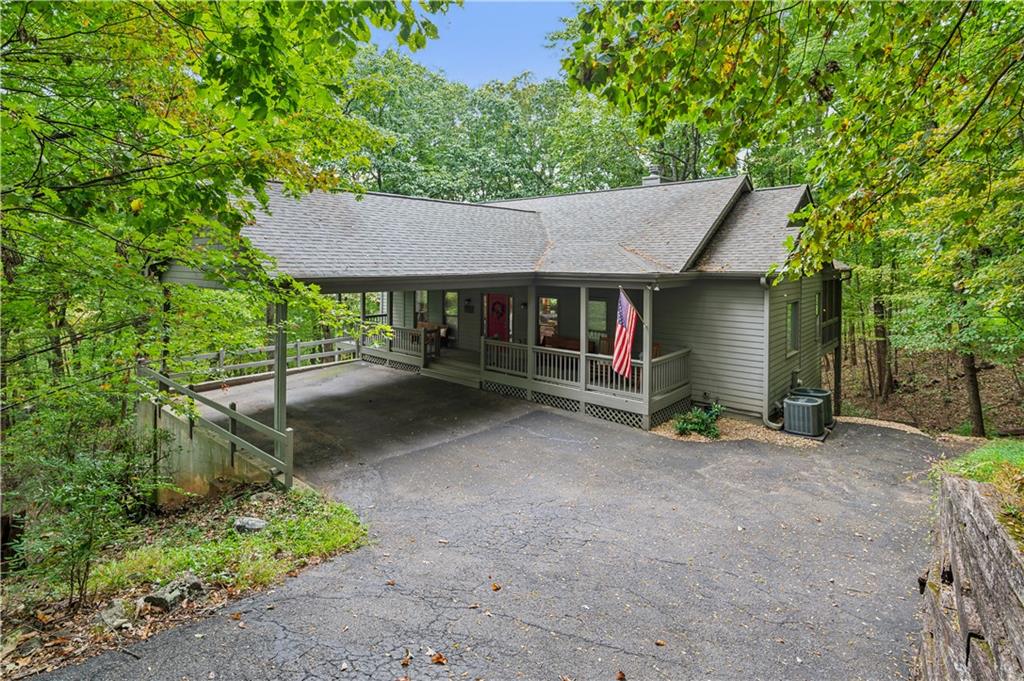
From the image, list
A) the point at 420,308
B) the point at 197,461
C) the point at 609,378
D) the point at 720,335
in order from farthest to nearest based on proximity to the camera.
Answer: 1. the point at 420,308
2. the point at 720,335
3. the point at 609,378
4. the point at 197,461

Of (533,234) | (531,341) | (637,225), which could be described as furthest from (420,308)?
(637,225)

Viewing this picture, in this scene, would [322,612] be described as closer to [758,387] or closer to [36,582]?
[36,582]

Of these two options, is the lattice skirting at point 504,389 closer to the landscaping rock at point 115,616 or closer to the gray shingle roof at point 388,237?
the gray shingle roof at point 388,237

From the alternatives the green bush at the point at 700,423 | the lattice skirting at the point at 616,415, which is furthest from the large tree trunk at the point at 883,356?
the lattice skirting at the point at 616,415

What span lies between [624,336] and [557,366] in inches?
96.6

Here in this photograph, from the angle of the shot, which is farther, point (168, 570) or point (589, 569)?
point (589, 569)

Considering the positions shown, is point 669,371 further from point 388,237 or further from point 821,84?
point 821,84

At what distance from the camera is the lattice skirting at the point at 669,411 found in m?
11.0

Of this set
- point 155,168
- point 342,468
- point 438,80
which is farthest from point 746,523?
point 438,80

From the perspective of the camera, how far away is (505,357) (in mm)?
13227

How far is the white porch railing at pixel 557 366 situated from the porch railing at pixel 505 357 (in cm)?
42

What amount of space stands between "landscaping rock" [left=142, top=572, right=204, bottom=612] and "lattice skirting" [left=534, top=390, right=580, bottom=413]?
8.31m

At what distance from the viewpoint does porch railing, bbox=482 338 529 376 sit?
12.9m

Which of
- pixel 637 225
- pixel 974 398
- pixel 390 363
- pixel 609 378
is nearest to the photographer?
pixel 609 378
